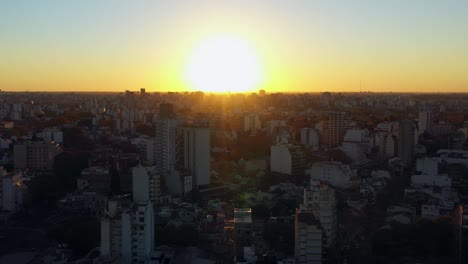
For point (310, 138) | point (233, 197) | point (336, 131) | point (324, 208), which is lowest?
point (233, 197)

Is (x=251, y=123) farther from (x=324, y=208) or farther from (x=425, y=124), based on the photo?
(x=324, y=208)

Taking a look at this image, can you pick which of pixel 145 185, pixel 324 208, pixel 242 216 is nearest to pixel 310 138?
pixel 145 185

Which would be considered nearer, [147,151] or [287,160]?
[287,160]

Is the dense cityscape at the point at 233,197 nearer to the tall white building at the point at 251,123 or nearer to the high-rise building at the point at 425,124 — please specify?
the tall white building at the point at 251,123

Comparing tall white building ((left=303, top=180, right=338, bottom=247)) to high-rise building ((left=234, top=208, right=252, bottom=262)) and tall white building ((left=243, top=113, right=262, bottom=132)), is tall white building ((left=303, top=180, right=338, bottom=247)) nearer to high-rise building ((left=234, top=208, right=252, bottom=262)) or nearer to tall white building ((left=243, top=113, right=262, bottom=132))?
high-rise building ((left=234, top=208, right=252, bottom=262))

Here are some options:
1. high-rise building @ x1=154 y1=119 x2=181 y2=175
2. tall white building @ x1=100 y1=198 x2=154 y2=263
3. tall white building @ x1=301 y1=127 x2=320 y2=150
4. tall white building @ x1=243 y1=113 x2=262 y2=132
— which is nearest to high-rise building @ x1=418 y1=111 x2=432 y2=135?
tall white building @ x1=301 y1=127 x2=320 y2=150

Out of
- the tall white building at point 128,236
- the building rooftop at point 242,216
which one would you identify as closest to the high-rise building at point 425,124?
the building rooftop at point 242,216

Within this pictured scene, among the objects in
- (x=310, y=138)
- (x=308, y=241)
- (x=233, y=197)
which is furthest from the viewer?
(x=310, y=138)
